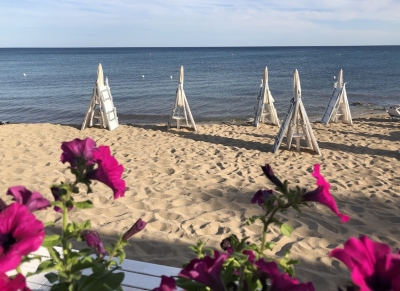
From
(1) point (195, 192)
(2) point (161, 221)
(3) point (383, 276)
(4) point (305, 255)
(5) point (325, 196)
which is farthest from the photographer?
(1) point (195, 192)

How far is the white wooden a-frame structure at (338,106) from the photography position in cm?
1028

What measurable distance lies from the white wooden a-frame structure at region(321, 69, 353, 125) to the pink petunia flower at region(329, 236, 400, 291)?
1023 cm

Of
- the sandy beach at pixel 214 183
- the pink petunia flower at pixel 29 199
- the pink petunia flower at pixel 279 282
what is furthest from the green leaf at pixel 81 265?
the sandy beach at pixel 214 183

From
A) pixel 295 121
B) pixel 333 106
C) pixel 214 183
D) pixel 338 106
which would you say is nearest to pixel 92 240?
pixel 214 183

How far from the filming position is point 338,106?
34.6 feet

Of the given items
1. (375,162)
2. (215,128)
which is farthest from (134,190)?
(215,128)

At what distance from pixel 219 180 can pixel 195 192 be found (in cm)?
62

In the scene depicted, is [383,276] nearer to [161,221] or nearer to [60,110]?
[161,221]

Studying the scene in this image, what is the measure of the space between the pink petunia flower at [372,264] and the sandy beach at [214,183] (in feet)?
8.79

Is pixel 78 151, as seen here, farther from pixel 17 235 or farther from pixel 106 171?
pixel 17 235

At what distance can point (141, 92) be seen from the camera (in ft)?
69.9

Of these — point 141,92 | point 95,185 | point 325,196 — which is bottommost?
point 141,92

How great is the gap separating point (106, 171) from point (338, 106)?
→ 10.4 m

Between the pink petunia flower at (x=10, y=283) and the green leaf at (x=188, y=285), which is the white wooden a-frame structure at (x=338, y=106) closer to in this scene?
the green leaf at (x=188, y=285)
